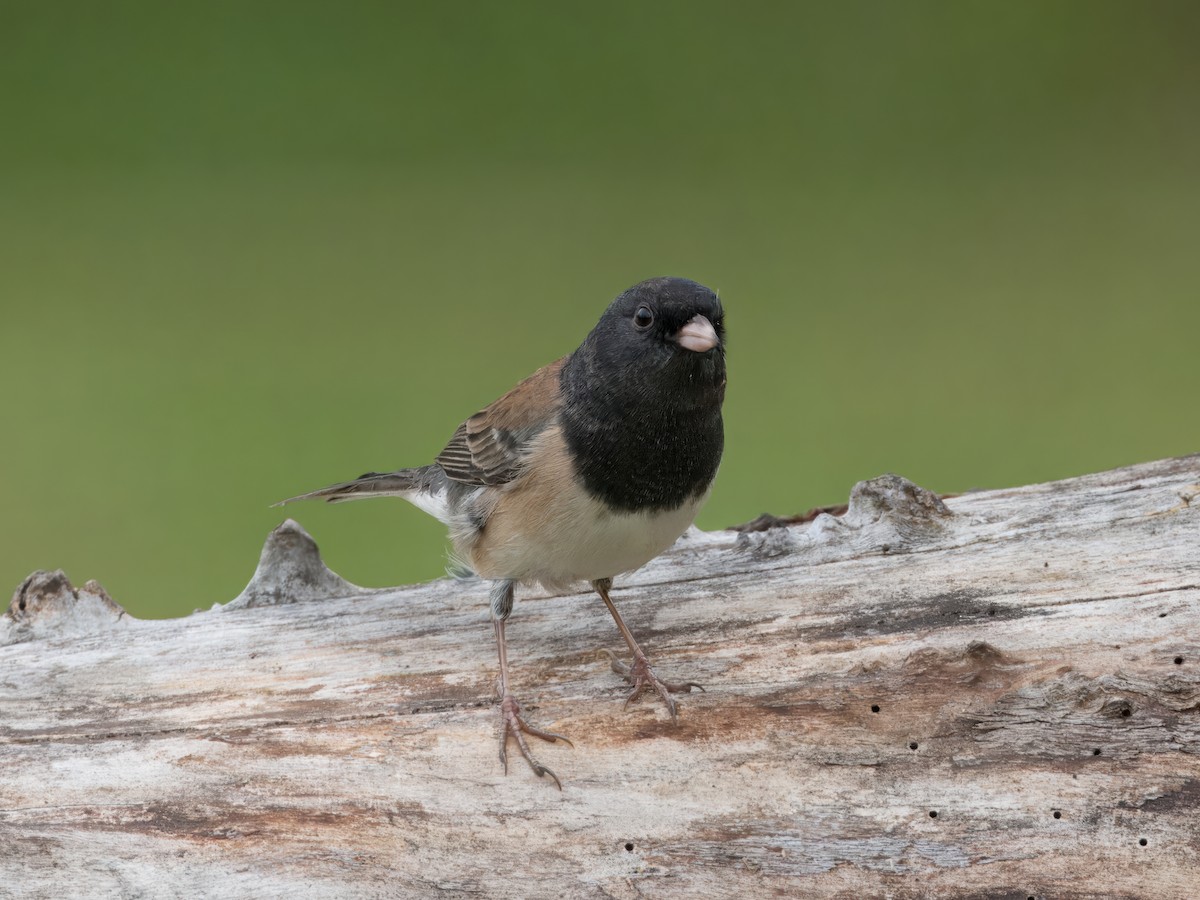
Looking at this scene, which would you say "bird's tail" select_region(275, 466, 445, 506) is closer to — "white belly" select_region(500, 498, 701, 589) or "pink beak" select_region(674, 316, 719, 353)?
"white belly" select_region(500, 498, 701, 589)

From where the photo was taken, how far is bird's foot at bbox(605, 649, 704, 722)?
6.09 ft

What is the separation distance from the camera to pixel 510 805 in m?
1.79

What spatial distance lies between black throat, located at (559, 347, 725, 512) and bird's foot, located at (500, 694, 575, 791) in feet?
1.24

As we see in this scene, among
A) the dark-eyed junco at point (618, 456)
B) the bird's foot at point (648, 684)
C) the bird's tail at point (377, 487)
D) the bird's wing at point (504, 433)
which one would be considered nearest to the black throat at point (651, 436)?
the dark-eyed junco at point (618, 456)

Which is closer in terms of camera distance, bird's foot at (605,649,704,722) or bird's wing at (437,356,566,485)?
bird's foot at (605,649,704,722)

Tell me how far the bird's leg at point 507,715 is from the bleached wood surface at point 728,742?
22 mm

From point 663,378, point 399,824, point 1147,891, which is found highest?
point 663,378

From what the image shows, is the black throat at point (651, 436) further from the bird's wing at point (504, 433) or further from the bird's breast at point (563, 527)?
the bird's wing at point (504, 433)

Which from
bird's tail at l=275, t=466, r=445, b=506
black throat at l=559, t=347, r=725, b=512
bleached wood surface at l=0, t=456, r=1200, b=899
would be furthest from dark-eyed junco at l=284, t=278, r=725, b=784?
bird's tail at l=275, t=466, r=445, b=506

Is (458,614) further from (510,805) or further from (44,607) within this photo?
(44,607)

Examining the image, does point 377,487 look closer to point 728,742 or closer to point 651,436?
point 651,436

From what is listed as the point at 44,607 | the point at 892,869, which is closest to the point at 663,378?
the point at 892,869

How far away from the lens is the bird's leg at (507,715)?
182 cm

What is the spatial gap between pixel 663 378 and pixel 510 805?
2.30 feet
